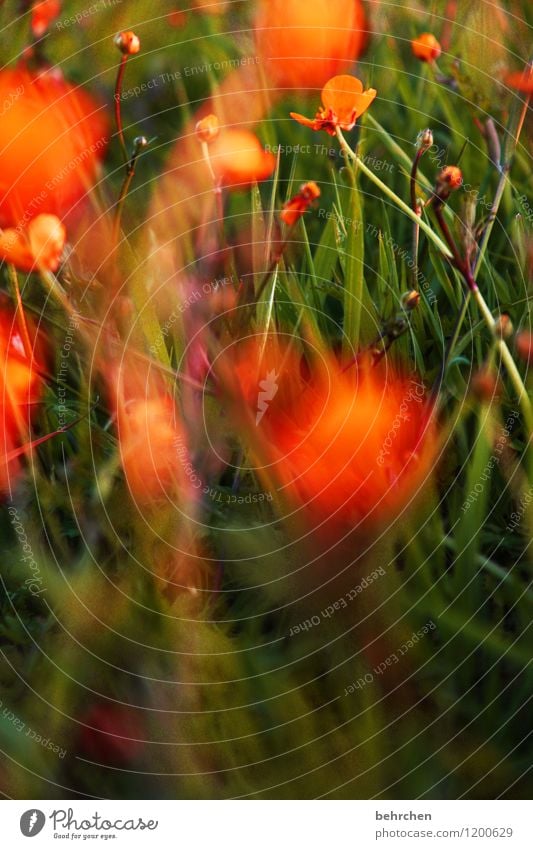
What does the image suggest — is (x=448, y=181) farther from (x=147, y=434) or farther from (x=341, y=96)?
(x=147, y=434)

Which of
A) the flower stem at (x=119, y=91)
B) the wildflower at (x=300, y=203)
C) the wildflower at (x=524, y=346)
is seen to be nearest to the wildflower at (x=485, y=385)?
the wildflower at (x=524, y=346)

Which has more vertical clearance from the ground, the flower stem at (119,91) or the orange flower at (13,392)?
the flower stem at (119,91)

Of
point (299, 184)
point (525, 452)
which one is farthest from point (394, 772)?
point (299, 184)

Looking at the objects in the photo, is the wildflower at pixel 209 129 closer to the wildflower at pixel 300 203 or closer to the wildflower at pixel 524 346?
the wildflower at pixel 300 203

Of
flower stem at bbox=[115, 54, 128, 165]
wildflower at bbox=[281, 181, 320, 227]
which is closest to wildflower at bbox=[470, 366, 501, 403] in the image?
wildflower at bbox=[281, 181, 320, 227]
